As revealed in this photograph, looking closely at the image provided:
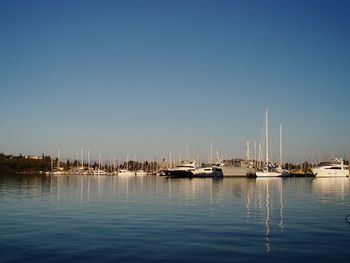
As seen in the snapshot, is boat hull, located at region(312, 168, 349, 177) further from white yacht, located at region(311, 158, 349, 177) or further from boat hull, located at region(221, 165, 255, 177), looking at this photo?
boat hull, located at region(221, 165, 255, 177)

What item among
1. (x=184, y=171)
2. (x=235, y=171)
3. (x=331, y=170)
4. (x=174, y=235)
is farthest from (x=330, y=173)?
(x=174, y=235)

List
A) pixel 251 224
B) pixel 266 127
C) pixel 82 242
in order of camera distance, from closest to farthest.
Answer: pixel 82 242 → pixel 251 224 → pixel 266 127

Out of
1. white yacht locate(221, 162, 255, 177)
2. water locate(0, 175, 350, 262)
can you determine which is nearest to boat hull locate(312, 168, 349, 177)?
white yacht locate(221, 162, 255, 177)

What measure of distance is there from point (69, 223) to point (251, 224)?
1311 cm

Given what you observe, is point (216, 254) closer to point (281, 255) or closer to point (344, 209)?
point (281, 255)

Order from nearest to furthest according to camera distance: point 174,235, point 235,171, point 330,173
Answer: point 174,235 < point 330,173 < point 235,171

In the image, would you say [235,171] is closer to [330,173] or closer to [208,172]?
[208,172]

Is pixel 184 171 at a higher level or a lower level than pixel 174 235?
lower

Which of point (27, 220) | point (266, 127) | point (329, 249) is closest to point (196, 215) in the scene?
point (27, 220)

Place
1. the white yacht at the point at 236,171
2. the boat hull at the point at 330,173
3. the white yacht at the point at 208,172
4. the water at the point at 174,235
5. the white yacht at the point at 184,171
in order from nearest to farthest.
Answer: the water at the point at 174,235 < the boat hull at the point at 330,173 < the white yacht at the point at 236,171 < the white yacht at the point at 184,171 < the white yacht at the point at 208,172

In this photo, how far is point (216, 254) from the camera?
20984 millimetres

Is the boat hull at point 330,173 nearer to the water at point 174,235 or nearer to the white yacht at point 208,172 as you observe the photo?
the white yacht at point 208,172

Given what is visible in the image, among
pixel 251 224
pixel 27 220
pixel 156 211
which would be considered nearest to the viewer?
pixel 251 224

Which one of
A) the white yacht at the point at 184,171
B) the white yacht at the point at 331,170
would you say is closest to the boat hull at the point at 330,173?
the white yacht at the point at 331,170
